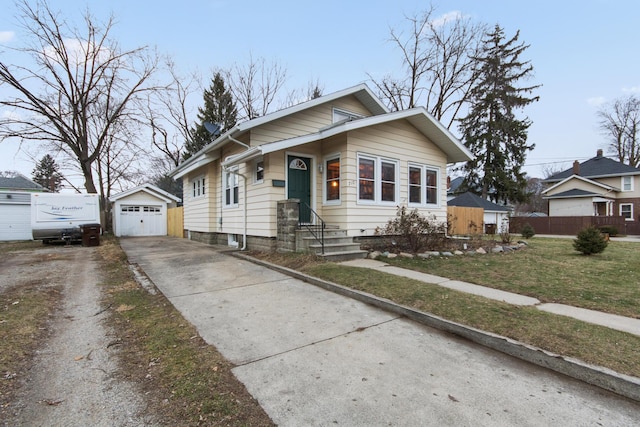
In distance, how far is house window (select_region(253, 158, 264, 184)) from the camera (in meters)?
9.40

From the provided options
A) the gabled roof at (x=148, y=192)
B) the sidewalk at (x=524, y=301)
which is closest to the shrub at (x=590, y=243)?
the sidewalk at (x=524, y=301)

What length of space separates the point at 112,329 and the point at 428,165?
33.3 feet

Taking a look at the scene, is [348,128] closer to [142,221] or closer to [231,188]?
[231,188]

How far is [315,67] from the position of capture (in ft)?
80.2

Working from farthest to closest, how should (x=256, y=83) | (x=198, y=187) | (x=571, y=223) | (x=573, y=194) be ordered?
(x=573, y=194)
(x=256, y=83)
(x=571, y=223)
(x=198, y=187)

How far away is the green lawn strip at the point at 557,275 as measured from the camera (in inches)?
180

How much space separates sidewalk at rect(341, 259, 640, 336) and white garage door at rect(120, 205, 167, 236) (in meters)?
18.6

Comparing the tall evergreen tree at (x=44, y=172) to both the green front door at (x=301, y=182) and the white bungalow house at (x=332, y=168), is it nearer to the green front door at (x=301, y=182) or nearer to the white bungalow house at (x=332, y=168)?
the white bungalow house at (x=332, y=168)

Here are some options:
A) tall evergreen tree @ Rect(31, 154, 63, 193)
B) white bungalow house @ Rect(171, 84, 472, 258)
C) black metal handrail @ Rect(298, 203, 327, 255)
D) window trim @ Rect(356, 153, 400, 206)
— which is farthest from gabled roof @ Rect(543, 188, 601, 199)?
tall evergreen tree @ Rect(31, 154, 63, 193)

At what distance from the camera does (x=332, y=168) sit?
940cm

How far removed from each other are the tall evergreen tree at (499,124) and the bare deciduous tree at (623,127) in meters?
16.8

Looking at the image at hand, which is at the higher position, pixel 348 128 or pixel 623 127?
pixel 623 127

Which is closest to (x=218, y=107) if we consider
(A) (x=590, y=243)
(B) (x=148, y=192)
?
(B) (x=148, y=192)

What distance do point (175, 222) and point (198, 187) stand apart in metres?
5.70
